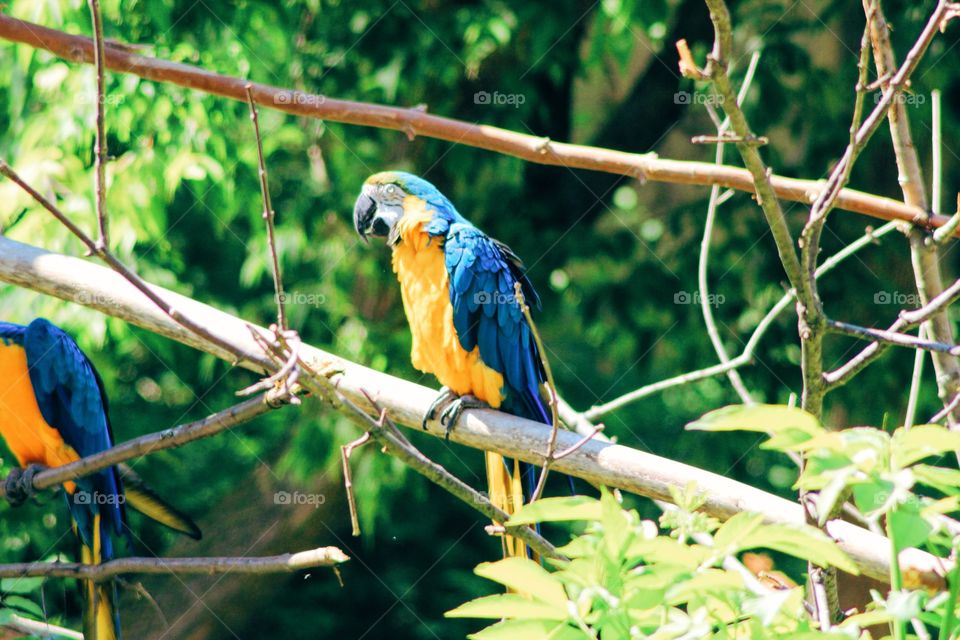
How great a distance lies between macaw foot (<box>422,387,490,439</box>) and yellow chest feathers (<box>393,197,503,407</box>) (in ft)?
0.17

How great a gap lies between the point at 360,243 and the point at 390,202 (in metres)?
1.02

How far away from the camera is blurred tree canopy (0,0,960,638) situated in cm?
374

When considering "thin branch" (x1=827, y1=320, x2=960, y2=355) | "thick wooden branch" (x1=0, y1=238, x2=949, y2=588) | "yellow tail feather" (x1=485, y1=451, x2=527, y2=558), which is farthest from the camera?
"yellow tail feather" (x1=485, y1=451, x2=527, y2=558)

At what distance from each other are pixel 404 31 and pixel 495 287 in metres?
1.70

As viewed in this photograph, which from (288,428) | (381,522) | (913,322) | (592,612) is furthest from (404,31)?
(592,612)

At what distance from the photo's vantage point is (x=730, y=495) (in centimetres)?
175

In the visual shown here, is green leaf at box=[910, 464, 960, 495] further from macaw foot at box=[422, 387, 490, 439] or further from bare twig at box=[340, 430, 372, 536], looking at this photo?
macaw foot at box=[422, 387, 490, 439]

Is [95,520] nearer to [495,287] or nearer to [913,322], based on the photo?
[495,287]

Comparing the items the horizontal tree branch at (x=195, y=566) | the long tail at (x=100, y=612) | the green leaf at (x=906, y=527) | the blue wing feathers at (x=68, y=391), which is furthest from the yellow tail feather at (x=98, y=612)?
the green leaf at (x=906, y=527)

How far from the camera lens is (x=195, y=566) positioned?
1802mm

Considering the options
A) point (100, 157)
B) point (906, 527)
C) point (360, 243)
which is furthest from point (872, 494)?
point (360, 243)

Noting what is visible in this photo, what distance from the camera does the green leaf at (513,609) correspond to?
2.95 feet

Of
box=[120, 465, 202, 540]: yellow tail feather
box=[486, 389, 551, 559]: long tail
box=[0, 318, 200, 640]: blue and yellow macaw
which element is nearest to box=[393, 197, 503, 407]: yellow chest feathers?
box=[486, 389, 551, 559]: long tail

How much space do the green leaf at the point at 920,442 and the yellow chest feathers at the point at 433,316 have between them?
1.99 meters
